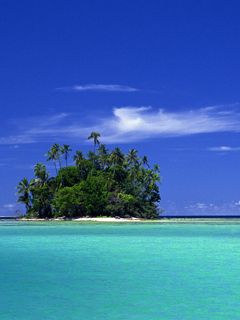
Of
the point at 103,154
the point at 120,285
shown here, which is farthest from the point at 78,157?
the point at 120,285

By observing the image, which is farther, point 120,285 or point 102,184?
point 102,184

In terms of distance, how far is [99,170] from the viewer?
253 ft

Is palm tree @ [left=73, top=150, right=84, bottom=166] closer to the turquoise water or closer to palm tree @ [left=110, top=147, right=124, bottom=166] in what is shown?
palm tree @ [left=110, top=147, right=124, bottom=166]

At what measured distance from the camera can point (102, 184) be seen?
Answer: 72250 millimetres

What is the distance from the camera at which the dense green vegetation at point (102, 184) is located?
7275cm

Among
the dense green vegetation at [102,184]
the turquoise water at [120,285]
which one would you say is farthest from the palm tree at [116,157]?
the turquoise water at [120,285]

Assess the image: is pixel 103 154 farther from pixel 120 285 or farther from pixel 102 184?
pixel 120 285

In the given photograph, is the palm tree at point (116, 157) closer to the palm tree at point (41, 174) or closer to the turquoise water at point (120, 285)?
the palm tree at point (41, 174)

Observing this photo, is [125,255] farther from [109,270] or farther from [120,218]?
[120,218]

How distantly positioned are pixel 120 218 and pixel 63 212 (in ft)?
26.6

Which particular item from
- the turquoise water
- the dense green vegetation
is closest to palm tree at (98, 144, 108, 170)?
the dense green vegetation

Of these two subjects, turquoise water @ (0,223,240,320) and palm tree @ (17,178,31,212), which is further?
palm tree @ (17,178,31,212)

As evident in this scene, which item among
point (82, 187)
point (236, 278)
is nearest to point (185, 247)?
point (236, 278)

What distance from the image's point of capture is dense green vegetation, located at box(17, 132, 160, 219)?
72750 mm
